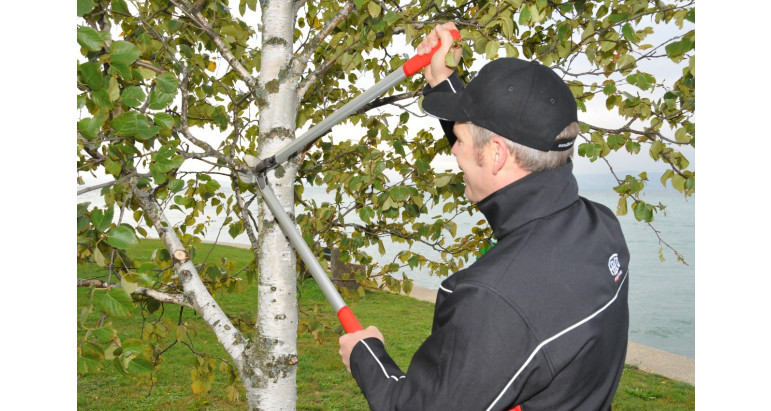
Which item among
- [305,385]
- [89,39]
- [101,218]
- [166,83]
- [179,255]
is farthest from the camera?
[305,385]

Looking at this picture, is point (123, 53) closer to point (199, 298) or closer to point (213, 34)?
point (213, 34)

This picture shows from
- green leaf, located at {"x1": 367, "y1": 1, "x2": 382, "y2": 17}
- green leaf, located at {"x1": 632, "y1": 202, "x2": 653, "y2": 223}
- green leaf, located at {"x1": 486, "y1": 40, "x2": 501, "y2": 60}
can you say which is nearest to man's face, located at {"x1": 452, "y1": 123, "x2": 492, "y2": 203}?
green leaf, located at {"x1": 486, "y1": 40, "x2": 501, "y2": 60}

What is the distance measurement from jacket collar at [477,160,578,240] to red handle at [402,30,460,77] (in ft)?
3.24

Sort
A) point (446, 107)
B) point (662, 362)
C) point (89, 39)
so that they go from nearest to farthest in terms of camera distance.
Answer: point (89, 39) < point (446, 107) < point (662, 362)

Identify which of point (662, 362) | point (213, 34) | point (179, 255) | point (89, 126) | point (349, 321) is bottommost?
point (662, 362)

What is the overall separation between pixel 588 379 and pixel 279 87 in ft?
7.91

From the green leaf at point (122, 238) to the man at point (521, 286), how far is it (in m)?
0.99

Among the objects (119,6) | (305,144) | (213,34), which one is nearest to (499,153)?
(305,144)

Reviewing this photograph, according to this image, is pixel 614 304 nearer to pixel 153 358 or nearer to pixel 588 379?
pixel 588 379

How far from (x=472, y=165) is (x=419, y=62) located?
0.87 m

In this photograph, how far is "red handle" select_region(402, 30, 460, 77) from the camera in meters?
2.58

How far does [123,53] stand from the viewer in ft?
6.31

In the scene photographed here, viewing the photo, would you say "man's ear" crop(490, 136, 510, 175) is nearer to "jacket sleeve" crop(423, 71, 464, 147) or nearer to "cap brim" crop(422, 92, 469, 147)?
"cap brim" crop(422, 92, 469, 147)

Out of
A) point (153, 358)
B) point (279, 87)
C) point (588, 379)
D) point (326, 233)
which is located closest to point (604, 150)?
point (588, 379)
